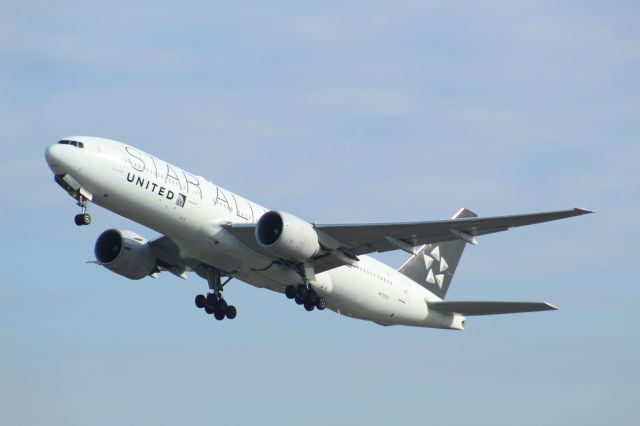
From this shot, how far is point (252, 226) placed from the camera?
131 feet

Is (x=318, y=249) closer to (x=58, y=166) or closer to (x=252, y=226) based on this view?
(x=252, y=226)

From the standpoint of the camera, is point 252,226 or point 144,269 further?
point 144,269

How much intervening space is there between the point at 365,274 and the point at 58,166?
43.6 ft

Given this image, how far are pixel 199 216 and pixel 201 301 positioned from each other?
700 cm

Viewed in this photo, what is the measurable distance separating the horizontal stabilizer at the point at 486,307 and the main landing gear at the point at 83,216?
1620 centimetres

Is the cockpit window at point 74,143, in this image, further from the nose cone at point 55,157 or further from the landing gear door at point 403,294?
the landing gear door at point 403,294

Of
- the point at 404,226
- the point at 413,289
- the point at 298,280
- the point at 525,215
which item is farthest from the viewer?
the point at 413,289

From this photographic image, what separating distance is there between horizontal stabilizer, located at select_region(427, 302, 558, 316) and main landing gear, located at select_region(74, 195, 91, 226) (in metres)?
16.2

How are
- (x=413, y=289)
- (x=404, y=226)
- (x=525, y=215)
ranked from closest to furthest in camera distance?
(x=525, y=215) < (x=404, y=226) < (x=413, y=289)

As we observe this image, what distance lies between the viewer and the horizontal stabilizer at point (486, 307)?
4269 centimetres

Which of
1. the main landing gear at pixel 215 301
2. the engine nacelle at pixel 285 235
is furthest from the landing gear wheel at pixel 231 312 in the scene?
the engine nacelle at pixel 285 235

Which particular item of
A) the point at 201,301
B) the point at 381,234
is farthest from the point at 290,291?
the point at 201,301

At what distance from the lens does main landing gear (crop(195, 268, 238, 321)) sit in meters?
44.7

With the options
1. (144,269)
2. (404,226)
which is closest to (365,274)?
(404,226)
